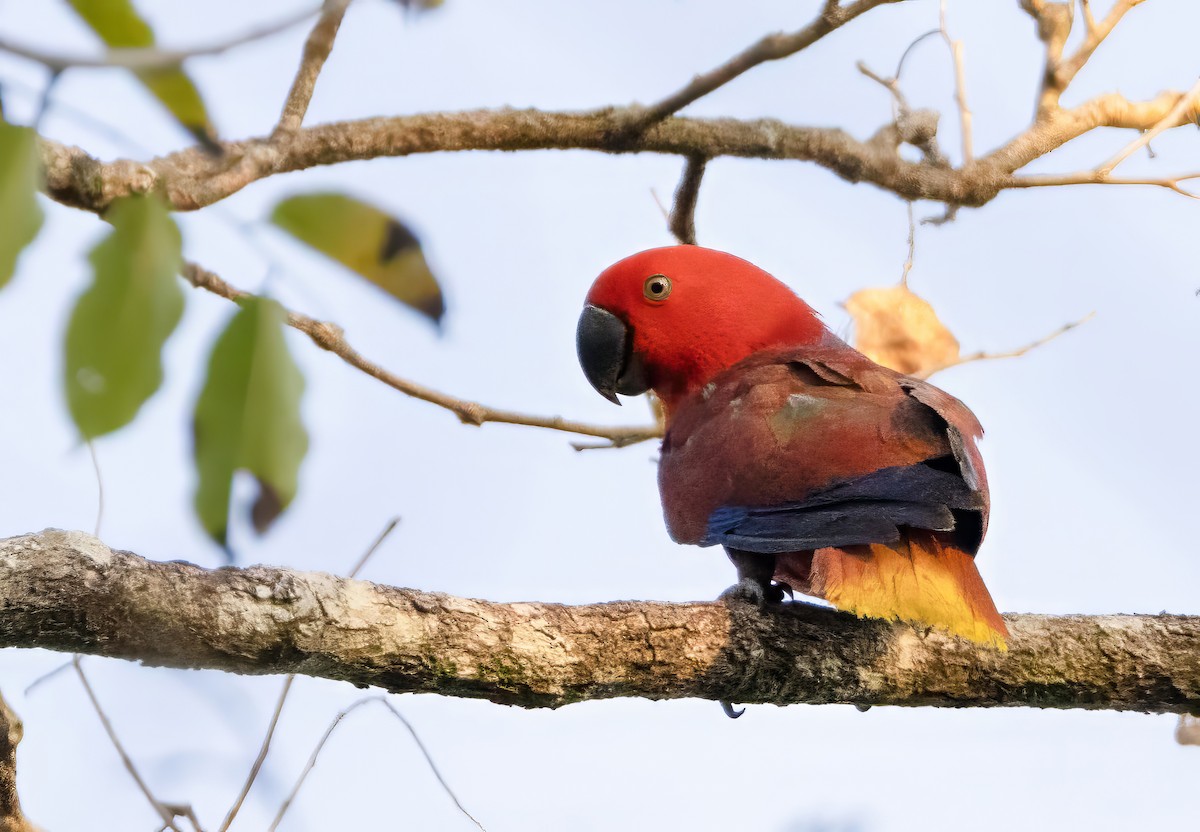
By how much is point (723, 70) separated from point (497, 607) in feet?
4.02

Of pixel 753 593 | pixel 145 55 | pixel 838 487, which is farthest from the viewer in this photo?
pixel 753 593

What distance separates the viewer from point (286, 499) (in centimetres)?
71

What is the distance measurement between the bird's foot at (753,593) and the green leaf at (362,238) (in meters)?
1.31

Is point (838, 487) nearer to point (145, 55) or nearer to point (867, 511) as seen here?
point (867, 511)

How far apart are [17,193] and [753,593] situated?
160 cm

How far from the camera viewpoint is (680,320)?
2639mm

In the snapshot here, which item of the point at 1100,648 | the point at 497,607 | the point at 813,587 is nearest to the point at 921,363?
the point at 1100,648

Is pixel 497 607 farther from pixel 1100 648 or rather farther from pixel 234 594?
pixel 1100 648

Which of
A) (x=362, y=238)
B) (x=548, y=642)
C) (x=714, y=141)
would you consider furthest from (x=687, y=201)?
(x=362, y=238)

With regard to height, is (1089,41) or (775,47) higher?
(1089,41)

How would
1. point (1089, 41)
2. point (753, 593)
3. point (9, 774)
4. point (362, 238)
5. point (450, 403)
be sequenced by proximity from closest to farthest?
point (362, 238)
point (9, 774)
point (753, 593)
point (450, 403)
point (1089, 41)

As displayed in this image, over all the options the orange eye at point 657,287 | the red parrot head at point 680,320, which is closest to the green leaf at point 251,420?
the red parrot head at point 680,320

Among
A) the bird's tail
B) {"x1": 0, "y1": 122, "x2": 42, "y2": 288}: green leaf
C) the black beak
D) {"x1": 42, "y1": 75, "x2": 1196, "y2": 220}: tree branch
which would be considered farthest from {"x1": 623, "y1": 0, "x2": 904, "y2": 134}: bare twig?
{"x1": 0, "y1": 122, "x2": 42, "y2": 288}: green leaf

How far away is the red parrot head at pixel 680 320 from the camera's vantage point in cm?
261
